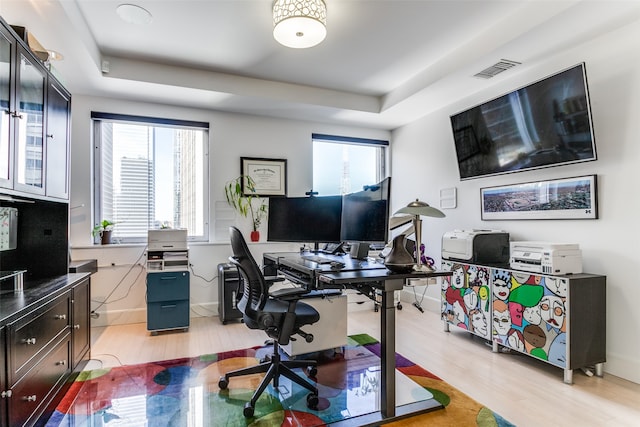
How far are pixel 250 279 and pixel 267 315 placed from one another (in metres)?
0.26

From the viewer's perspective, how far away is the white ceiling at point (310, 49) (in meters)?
2.44

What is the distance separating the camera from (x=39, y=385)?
71.4 inches

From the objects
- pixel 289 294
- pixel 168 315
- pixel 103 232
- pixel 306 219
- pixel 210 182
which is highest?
pixel 210 182

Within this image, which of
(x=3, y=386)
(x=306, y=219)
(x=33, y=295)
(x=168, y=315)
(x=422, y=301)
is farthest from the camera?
(x=422, y=301)

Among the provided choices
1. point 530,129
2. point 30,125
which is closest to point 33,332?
point 30,125

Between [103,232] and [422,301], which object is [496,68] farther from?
[103,232]

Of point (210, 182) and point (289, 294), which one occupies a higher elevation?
point (210, 182)

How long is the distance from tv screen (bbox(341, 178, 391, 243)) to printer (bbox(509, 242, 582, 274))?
4.42ft

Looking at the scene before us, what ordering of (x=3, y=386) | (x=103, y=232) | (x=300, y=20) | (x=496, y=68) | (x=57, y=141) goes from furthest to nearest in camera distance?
(x=103, y=232), (x=496, y=68), (x=57, y=141), (x=300, y=20), (x=3, y=386)

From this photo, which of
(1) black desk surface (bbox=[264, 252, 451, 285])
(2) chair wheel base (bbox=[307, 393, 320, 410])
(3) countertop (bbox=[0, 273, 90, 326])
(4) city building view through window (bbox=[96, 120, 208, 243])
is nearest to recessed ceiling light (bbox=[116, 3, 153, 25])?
(4) city building view through window (bbox=[96, 120, 208, 243])

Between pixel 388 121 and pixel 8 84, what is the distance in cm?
400

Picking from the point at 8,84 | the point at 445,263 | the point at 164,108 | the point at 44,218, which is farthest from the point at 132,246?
the point at 445,263

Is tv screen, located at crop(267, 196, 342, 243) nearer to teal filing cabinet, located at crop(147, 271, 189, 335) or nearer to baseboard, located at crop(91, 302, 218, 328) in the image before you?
teal filing cabinet, located at crop(147, 271, 189, 335)

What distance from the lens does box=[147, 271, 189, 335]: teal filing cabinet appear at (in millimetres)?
3406
